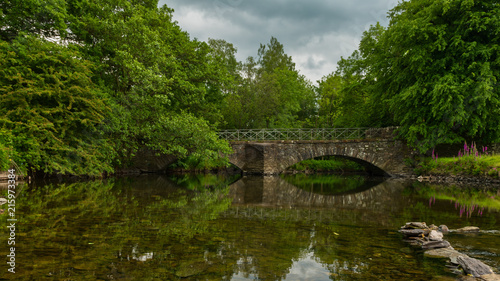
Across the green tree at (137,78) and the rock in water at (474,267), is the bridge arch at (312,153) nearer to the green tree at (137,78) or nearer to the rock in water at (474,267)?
the green tree at (137,78)

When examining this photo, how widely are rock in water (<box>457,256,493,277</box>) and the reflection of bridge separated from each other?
59.9ft

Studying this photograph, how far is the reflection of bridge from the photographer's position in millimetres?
20969

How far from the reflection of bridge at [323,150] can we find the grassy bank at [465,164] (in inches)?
65.1

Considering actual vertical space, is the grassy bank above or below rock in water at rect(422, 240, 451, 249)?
above

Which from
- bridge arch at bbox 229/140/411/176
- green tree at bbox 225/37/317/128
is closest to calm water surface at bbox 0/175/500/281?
bridge arch at bbox 229/140/411/176

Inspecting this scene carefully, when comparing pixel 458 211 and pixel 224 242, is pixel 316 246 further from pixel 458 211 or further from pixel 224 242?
pixel 458 211

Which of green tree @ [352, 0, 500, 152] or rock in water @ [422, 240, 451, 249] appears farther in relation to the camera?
green tree @ [352, 0, 500, 152]

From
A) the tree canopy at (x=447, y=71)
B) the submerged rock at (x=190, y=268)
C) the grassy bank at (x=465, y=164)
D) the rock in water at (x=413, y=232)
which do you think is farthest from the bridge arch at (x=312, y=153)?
the submerged rock at (x=190, y=268)

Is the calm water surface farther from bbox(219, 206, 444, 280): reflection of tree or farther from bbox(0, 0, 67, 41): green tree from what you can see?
bbox(0, 0, 67, 41): green tree

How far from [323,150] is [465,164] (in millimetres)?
7985

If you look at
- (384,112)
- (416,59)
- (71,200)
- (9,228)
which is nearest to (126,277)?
(9,228)

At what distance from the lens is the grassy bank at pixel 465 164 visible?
50.5 feet

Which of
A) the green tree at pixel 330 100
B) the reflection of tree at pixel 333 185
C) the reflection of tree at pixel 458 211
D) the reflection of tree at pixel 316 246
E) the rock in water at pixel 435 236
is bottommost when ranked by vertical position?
the reflection of tree at pixel 333 185

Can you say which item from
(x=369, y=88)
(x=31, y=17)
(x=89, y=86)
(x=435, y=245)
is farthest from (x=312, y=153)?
(x=435, y=245)
